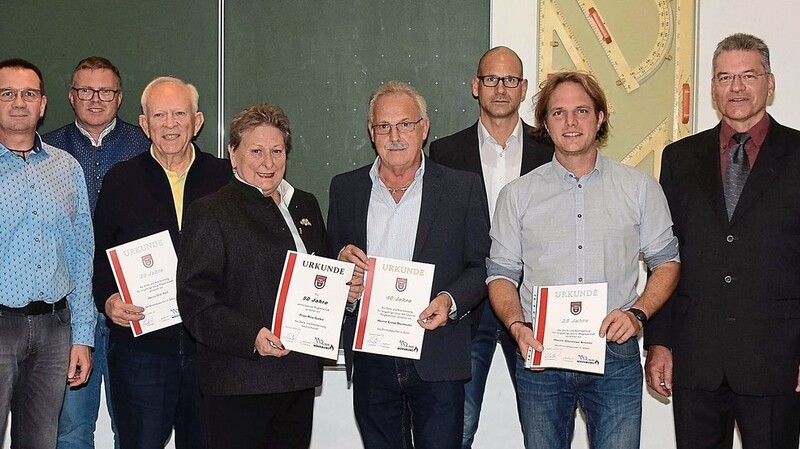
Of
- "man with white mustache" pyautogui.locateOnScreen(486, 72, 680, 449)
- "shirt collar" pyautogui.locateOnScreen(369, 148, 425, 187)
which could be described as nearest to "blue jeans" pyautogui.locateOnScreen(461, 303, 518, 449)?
"man with white mustache" pyautogui.locateOnScreen(486, 72, 680, 449)

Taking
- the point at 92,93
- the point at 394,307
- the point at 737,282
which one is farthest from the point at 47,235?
the point at 737,282

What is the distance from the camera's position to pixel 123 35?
4.87m

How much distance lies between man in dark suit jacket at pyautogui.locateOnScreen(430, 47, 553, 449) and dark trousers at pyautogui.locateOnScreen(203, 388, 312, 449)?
1209 mm

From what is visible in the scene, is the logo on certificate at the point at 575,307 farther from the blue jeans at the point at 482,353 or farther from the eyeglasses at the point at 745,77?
the eyeglasses at the point at 745,77

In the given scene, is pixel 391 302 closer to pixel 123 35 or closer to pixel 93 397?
pixel 93 397

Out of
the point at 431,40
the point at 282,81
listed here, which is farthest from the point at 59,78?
the point at 431,40

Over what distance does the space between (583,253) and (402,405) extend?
980mm

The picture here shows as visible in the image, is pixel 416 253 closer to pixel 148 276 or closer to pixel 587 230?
pixel 587 230

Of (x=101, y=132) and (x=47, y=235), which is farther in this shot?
(x=101, y=132)

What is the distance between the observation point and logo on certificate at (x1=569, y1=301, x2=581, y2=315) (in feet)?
10.4

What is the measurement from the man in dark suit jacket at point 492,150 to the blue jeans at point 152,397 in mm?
1322

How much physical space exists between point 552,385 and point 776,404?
0.88m

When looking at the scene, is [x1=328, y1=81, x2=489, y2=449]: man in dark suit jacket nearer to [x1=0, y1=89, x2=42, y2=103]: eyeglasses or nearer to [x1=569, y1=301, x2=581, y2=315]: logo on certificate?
[x1=569, y1=301, x2=581, y2=315]: logo on certificate

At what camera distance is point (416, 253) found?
3471 mm
